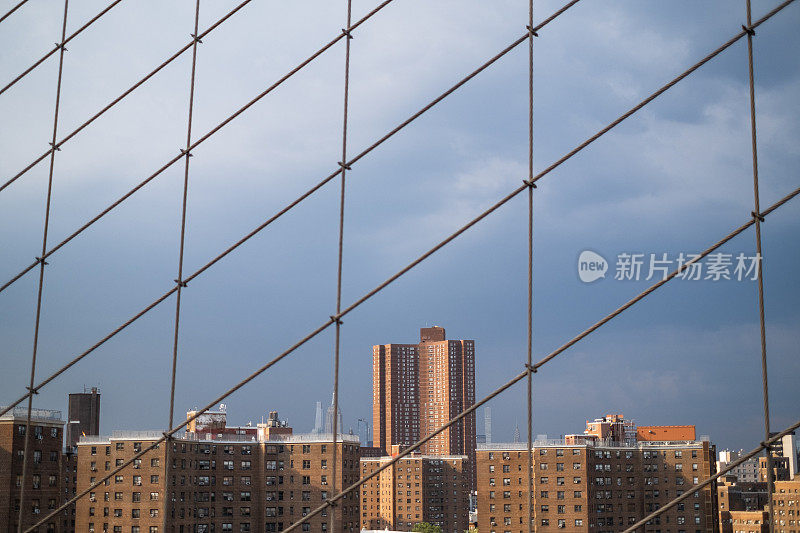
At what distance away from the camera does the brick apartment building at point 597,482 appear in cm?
5209

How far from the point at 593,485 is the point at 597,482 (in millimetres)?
648

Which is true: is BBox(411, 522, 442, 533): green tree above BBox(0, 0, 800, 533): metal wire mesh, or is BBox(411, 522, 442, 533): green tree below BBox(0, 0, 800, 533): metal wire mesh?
below

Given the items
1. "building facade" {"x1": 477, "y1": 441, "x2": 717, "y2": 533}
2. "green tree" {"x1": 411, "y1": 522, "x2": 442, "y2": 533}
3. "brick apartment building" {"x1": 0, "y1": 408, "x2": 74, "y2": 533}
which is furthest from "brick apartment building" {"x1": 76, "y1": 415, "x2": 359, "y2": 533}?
"green tree" {"x1": 411, "y1": 522, "x2": 442, "y2": 533}

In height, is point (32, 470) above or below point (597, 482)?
above

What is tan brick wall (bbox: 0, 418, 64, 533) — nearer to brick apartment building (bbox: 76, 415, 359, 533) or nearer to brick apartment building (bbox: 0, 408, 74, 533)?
brick apartment building (bbox: 0, 408, 74, 533)

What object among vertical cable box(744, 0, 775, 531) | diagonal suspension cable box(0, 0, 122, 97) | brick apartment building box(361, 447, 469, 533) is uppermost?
diagonal suspension cable box(0, 0, 122, 97)

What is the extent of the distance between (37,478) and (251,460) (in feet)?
49.9

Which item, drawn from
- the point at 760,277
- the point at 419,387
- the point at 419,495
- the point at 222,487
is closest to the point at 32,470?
the point at 222,487

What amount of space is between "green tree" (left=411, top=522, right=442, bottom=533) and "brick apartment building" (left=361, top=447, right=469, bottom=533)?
176 cm

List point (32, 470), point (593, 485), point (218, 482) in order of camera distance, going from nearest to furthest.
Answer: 1. point (32, 470)
2. point (218, 482)
3. point (593, 485)

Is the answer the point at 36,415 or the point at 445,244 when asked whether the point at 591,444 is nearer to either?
the point at 36,415

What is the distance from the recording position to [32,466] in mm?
43312

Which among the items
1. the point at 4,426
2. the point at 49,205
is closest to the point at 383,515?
the point at 4,426

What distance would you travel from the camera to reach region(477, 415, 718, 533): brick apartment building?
2051 inches
